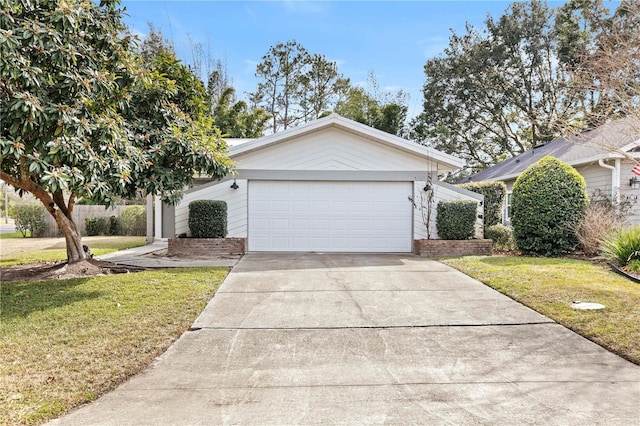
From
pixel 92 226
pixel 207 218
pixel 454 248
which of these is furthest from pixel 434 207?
pixel 92 226

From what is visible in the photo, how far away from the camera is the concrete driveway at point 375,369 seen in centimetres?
319

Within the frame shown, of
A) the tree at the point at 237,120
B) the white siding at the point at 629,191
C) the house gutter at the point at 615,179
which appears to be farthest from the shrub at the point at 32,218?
the white siding at the point at 629,191

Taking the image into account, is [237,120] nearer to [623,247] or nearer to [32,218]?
[32,218]

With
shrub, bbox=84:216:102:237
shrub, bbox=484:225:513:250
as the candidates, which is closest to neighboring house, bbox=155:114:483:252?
shrub, bbox=484:225:513:250

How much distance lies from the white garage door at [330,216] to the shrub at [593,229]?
4292mm

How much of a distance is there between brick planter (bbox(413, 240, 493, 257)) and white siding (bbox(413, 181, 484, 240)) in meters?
0.59

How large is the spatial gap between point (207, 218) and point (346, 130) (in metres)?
4.66

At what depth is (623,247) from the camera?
8406mm

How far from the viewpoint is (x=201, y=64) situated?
2800 cm

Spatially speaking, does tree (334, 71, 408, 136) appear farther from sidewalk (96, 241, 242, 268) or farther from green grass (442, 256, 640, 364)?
sidewalk (96, 241, 242, 268)

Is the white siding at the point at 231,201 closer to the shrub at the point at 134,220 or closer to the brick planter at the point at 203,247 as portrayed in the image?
the brick planter at the point at 203,247

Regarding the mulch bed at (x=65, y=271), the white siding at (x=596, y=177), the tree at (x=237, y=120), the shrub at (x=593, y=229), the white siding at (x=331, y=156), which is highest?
the tree at (x=237, y=120)

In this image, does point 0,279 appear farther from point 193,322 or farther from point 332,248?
point 332,248

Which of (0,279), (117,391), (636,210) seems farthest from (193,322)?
(636,210)
